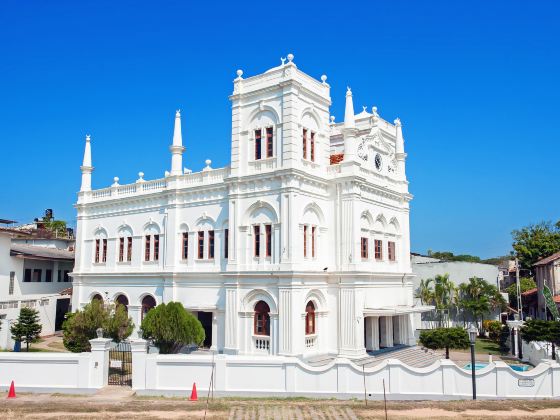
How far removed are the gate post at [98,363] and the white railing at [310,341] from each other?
9533mm

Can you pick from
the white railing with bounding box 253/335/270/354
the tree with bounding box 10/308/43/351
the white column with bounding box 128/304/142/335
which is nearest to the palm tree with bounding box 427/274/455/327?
the white railing with bounding box 253/335/270/354

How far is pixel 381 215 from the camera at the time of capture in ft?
96.5

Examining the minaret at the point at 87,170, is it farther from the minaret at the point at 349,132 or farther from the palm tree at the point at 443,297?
the palm tree at the point at 443,297

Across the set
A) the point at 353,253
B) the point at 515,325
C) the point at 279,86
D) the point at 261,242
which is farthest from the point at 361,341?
the point at 279,86

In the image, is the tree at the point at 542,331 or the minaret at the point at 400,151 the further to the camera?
the minaret at the point at 400,151

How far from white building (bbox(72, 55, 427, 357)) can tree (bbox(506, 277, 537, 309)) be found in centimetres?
2085

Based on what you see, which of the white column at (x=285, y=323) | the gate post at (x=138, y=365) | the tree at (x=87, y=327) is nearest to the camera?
the gate post at (x=138, y=365)

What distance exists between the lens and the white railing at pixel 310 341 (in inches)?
977

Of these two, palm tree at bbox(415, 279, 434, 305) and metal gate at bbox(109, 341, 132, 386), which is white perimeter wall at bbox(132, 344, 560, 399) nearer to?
metal gate at bbox(109, 341, 132, 386)

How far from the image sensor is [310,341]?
25109mm

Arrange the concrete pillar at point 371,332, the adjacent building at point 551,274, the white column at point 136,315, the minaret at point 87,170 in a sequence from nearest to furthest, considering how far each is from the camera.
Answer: the concrete pillar at point 371,332
the white column at point 136,315
the minaret at point 87,170
the adjacent building at point 551,274

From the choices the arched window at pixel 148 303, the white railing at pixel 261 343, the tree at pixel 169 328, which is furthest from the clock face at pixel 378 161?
the arched window at pixel 148 303

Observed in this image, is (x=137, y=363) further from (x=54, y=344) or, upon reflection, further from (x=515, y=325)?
(x=515, y=325)

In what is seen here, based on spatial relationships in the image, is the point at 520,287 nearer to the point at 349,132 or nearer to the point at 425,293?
the point at 425,293
